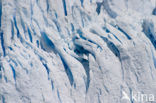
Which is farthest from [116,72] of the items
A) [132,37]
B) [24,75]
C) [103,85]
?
[24,75]

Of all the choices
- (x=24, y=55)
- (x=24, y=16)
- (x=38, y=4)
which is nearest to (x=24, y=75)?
(x=24, y=55)

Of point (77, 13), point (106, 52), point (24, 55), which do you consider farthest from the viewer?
point (77, 13)

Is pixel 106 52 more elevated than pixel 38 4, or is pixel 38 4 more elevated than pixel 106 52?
pixel 38 4

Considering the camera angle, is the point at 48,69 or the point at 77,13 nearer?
the point at 48,69

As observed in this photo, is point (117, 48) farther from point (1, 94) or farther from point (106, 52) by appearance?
point (1, 94)

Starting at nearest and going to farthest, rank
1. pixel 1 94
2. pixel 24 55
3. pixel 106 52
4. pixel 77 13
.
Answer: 1. pixel 1 94
2. pixel 24 55
3. pixel 106 52
4. pixel 77 13

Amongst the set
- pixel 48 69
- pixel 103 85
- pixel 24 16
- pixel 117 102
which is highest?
pixel 24 16
